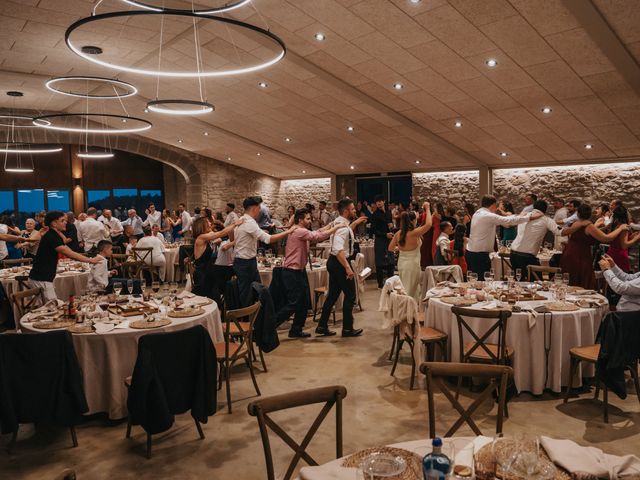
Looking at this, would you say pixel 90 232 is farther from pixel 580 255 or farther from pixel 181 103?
pixel 580 255

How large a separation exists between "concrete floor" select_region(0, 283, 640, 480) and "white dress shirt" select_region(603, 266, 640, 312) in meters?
0.82

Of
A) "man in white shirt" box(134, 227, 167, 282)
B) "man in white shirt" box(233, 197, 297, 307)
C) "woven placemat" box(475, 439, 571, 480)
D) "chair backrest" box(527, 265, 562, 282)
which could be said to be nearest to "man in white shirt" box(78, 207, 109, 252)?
"man in white shirt" box(134, 227, 167, 282)

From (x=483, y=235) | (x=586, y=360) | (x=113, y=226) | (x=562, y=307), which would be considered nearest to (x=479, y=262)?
(x=483, y=235)

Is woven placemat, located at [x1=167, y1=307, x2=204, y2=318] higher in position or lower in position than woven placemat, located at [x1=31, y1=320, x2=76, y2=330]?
higher

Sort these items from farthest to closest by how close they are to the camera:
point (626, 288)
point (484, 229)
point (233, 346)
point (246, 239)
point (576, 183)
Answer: point (576, 183), point (484, 229), point (246, 239), point (233, 346), point (626, 288)

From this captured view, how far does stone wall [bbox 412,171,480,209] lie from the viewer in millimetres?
13953

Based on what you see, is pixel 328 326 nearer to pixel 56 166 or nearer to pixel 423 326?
pixel 423 326

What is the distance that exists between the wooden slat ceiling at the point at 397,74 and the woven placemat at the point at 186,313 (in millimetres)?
4318

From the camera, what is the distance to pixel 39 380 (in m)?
3.53

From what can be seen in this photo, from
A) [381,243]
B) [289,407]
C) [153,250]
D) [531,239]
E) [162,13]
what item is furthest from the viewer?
[381,243]

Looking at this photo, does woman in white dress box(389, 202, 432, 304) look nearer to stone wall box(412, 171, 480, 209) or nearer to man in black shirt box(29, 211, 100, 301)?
man in black shirt box(29, 211, 100, 301)

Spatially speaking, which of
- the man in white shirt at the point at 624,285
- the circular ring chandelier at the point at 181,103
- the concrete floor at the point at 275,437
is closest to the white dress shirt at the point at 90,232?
the circular ring chandelier at the point at 181,103

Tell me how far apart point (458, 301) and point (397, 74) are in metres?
4.91

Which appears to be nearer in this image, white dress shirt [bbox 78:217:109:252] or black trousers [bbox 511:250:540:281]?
black trousers [bbox 511:250:540:281]
